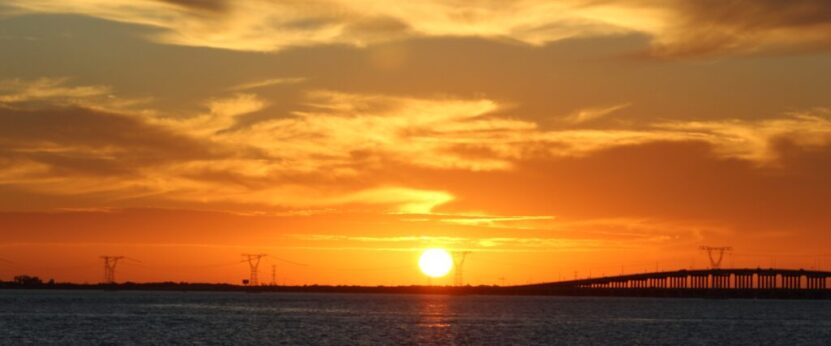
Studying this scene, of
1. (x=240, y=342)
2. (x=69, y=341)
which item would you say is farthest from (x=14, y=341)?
(x=240, y=342)

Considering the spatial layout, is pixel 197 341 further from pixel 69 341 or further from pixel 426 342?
pixel 426 342

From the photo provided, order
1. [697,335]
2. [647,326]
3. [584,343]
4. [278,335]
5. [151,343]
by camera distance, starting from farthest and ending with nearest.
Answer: [647,326] < [697,335] < [278,335] < [584,343] < [151,343]

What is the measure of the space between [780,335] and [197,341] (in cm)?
7490

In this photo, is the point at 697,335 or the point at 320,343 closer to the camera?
the point at 320,343

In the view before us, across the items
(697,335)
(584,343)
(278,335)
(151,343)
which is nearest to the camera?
(151,343)

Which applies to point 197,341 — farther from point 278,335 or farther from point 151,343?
point 278,335

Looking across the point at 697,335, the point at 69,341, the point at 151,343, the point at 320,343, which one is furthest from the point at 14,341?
the point at 697,335

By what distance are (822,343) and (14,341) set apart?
287 ft

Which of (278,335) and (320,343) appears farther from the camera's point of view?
(278,335)

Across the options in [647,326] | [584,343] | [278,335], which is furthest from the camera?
[647,326]

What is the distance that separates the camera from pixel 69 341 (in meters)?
132

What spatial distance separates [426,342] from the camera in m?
135

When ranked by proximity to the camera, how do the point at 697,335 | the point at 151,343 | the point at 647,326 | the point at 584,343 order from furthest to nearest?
the point at 647,326 < the point at 697,335 < the point at 584,343 < the point at 151,343

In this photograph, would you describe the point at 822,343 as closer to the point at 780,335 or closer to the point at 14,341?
the point at 780,335
